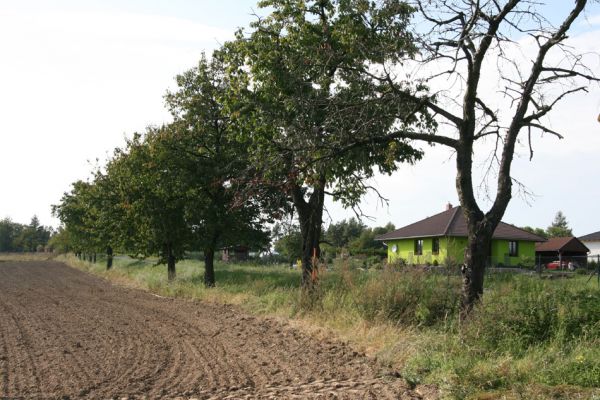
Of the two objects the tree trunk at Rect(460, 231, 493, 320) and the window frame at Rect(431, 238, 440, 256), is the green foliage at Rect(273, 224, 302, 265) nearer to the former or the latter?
the tree trunk at Rect(460, 231, 493, 320)

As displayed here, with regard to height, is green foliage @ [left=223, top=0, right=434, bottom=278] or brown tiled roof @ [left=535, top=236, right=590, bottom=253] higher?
green foliage @ [left=223, top=0, right=434, bottom=278]

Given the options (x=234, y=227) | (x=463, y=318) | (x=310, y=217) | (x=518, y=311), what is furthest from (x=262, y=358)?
(x=234, y=227)

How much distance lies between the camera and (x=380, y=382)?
25.5 ft

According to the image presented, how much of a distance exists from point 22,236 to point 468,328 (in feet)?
462

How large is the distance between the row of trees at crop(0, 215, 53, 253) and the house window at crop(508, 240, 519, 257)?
9596cm

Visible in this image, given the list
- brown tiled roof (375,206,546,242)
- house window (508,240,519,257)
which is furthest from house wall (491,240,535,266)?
brown tiled roof (375,206,546,242)

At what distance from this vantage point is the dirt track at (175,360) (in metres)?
7.76

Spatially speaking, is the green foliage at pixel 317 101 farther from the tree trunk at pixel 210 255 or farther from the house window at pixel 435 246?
the house window at pixel 435 246

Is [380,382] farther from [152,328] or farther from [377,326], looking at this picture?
[152,328]

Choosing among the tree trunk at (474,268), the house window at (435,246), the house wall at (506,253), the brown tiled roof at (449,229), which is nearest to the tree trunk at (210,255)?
the tree trunk at (474,268)

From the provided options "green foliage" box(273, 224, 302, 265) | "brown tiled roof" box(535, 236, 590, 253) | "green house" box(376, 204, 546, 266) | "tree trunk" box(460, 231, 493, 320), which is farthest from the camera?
"brown tiled roof" box(535, 236, 590, 253)

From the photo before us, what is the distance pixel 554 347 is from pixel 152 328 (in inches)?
345

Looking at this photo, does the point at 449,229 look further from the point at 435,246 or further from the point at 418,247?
the point at 418,247

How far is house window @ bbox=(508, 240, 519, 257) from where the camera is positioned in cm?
4859
